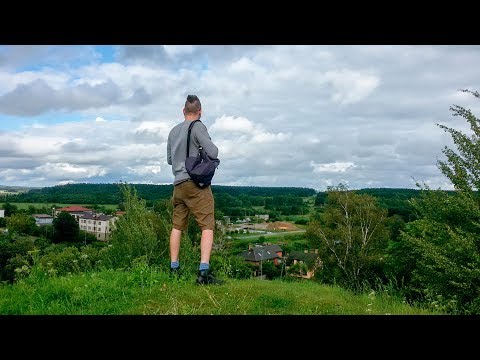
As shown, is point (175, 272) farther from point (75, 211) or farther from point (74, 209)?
point (74, 209)

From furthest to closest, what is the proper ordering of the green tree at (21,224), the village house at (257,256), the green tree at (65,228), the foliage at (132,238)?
the village house at (257,256), the green tree at (65,228), the green tree at (21,224), the foliage at (132,238)

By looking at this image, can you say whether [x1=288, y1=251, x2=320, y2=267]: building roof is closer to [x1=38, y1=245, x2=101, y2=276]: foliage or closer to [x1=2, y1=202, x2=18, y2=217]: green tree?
[x1=2, y1=202, x2=18, y2=217]: green tree

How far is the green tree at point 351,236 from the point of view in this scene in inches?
1455

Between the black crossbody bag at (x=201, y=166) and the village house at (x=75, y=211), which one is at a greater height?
the black crossbody bag at (x=201, y=166)

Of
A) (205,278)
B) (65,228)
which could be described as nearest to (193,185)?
(205,278)

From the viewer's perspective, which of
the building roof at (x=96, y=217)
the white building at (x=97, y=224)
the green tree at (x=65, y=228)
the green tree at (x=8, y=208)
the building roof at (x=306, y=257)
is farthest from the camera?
the building roof at (x=306, y=257)

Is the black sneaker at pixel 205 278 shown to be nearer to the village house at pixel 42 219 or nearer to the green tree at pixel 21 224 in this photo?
the green tree at pixel 21 224

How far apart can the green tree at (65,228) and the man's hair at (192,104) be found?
463 inches

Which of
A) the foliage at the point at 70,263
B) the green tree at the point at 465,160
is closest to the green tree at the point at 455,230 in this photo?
the green tree at the point at 465,160

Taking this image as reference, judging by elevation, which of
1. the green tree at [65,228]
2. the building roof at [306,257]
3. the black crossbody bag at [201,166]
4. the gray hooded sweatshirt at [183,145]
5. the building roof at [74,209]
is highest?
the gray hooded sweatshirt at [183,145]

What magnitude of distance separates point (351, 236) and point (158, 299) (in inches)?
1336

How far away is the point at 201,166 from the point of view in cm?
554
